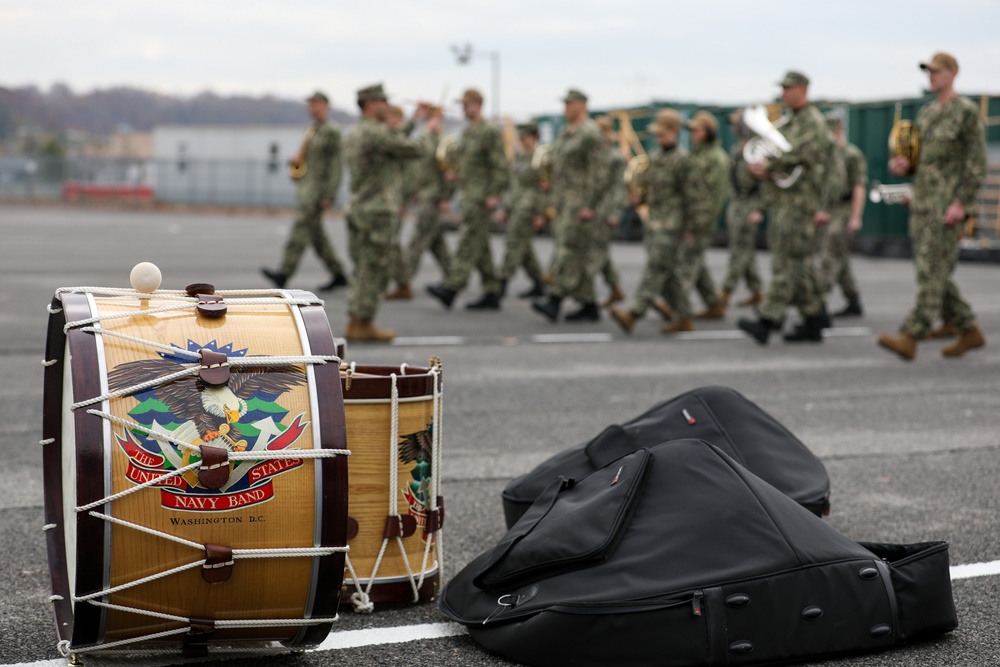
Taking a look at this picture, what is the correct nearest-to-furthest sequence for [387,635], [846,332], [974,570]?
[387,635] → [974,570] → [846,332]

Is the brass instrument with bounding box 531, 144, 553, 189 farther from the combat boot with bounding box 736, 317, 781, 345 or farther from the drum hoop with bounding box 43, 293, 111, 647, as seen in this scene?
the drum hoop with bounding box 43, 293, 111, 647

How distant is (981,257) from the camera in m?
24.6

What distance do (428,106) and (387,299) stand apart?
2982 millimetres

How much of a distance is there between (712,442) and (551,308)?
8138mm

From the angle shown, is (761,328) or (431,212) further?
(431,212)

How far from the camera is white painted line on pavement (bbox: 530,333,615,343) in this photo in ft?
37.2

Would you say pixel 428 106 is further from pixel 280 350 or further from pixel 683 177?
pixel 280 350

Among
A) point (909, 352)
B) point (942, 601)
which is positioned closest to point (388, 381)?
point (942, 601)

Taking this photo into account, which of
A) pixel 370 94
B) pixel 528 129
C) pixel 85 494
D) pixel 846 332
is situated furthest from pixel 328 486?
pixel 528 129

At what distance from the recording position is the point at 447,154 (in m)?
15.4

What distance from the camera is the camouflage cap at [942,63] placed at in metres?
9.42

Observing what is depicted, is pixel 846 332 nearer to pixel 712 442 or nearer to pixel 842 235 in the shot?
pixel 842 235

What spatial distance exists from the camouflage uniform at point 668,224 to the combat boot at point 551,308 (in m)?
0.89

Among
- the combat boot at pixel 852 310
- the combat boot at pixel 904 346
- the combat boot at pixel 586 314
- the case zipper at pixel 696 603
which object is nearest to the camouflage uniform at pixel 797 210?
the combat boot at pixel 904 346
